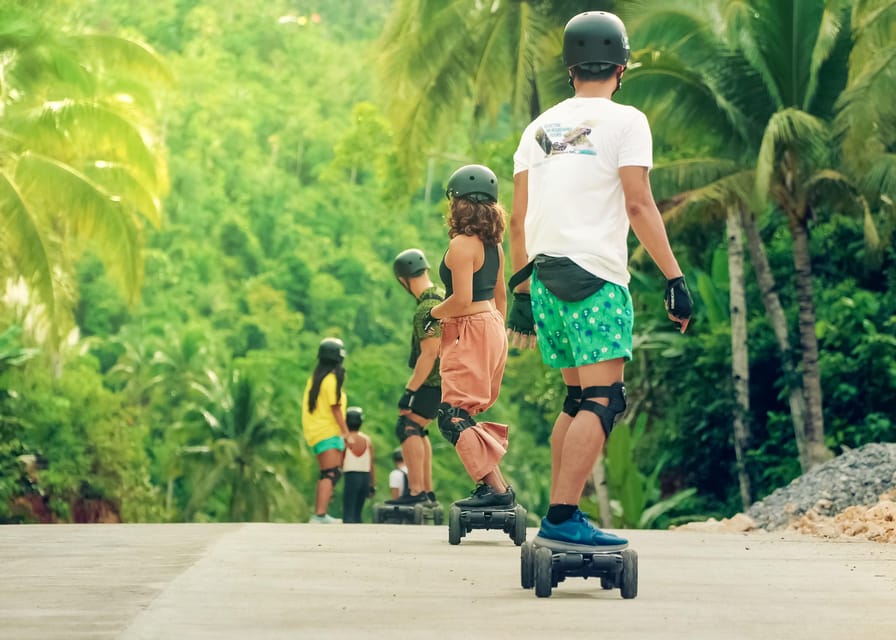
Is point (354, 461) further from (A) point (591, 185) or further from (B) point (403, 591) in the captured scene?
(A) point (591, 185)

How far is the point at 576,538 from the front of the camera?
18.4ft

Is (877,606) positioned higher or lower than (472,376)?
lower

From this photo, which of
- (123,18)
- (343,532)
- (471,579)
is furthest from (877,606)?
(123,18)

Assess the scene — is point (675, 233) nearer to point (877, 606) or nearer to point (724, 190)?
point (724, 190)

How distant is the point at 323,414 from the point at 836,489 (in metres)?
4.34

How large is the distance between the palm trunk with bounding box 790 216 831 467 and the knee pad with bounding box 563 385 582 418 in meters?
17.2

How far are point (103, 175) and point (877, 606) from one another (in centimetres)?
2503

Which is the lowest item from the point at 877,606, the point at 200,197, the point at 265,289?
the point at 877,606

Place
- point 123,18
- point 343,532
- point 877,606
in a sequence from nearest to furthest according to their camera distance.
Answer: point 877,606
point 343,532
point 123,18

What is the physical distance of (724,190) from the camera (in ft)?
74.8

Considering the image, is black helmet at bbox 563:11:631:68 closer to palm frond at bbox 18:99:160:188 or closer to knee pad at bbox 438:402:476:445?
knee pad at bbox 438:402:476:445

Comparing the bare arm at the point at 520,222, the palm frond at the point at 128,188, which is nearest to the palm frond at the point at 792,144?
the palm frond at the point at 128,188

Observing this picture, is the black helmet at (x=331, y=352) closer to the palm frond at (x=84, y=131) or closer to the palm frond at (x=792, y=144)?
the palm frond at (x=792, y=144)

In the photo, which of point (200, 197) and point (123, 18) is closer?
point (200, 197)
